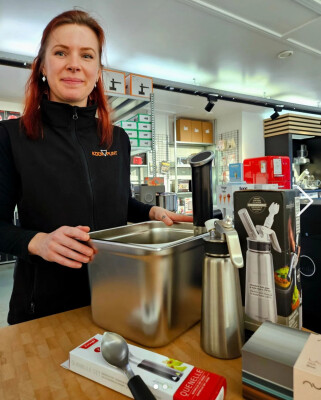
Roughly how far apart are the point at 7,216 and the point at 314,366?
33.2 inches

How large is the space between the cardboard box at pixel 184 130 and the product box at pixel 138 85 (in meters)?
3.36

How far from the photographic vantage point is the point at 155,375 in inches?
17.4

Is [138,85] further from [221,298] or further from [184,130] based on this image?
[184,130]

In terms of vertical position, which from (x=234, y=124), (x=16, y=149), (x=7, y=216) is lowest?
(x=7, y=216)

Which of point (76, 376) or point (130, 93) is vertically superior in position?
point (130, 93)

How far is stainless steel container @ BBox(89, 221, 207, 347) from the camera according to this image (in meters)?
0.55

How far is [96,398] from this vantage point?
449 mm

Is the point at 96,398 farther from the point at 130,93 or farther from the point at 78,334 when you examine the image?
the point at 130,93

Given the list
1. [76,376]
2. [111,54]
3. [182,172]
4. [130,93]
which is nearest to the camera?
[76,376]

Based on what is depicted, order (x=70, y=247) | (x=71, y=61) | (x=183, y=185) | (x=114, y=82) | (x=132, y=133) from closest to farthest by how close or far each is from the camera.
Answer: (x=70, y=247) < (x=71, y=61) < (x=114, y=82) < (x=132, y=133) < (x=183, y=185)

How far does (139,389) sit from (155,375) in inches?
1.6

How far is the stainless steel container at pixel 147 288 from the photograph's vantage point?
546 millimetres

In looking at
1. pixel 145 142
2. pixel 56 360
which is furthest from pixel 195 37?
pixel 56 360

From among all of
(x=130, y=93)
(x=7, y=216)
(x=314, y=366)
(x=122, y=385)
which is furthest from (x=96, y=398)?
(x=130, y=93)
